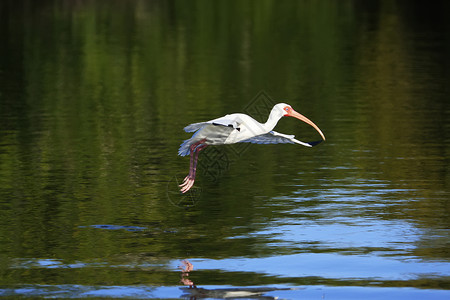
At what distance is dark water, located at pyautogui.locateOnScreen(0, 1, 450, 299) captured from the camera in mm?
16531

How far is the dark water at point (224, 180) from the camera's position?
16.5 metres

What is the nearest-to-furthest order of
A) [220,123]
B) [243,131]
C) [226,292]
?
[226,292] → [220,123] → [243,131]

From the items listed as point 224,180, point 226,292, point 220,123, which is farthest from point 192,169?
point 224,180

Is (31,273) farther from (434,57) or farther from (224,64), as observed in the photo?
(434,57)

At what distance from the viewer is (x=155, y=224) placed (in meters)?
20.1

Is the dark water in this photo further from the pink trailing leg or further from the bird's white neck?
the bird's white neck

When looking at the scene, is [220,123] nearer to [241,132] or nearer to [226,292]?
[241,132]

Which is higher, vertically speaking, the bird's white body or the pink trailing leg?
the bird's white body

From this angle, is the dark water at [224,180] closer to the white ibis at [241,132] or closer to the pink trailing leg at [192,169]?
the pink trailing leg at [192,169]

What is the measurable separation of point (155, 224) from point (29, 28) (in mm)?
65273

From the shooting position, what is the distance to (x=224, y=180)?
25094mm

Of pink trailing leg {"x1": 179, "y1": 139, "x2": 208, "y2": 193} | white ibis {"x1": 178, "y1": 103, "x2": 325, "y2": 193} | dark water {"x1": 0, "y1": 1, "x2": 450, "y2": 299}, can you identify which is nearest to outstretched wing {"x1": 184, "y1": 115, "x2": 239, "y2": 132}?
white ibis {"x1": 178, "y1": 103, "x2": 325, "y2": 193}

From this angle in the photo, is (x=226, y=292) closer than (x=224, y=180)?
Yes

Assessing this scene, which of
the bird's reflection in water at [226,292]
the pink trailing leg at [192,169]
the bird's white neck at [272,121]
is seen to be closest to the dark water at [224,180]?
the bird's reflection in water at [226,292]
